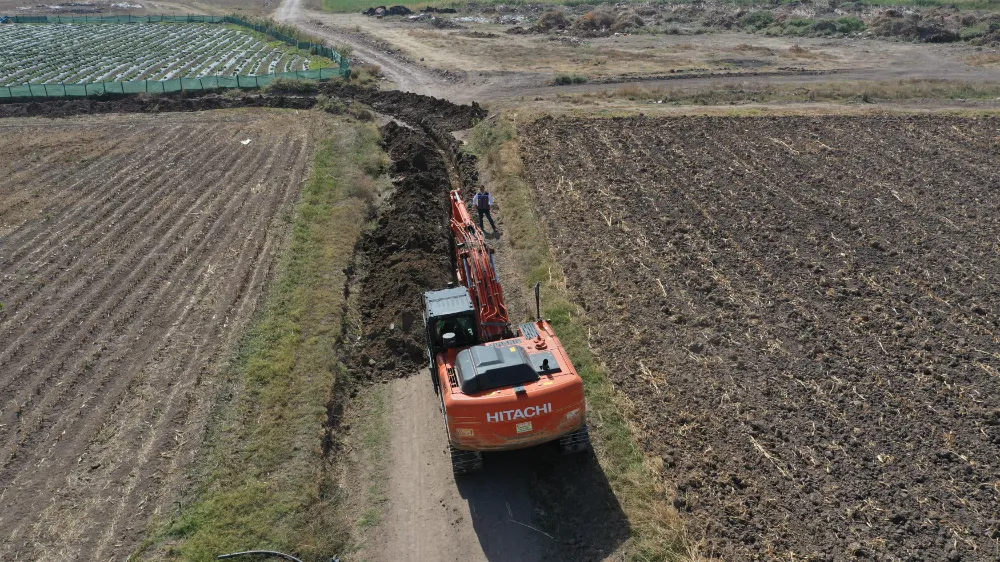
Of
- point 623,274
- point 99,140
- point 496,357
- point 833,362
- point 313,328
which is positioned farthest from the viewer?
point 99,140

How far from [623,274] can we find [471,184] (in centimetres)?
984

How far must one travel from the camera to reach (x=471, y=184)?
2678 centimetres

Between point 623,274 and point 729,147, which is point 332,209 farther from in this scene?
point 729,147

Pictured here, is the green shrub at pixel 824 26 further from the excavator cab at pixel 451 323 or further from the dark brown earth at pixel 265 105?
the excavator cab at pixel 451 323

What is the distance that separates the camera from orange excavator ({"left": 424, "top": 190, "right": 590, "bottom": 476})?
11055mm

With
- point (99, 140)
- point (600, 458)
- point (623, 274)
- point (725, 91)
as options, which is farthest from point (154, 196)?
point (725, 91)

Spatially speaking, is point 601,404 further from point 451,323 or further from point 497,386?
point 451,323

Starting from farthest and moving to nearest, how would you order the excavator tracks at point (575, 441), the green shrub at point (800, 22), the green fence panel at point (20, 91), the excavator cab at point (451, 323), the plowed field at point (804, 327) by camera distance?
the green shrub at point (800, 22) → the green fence panel at point (20, 91) → the excavator cab at point (451, 323) → the excavator tracks at point (575, 441) → the plowed field at point (804, 327)

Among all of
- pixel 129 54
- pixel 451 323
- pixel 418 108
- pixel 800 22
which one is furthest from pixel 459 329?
pixel 800 22

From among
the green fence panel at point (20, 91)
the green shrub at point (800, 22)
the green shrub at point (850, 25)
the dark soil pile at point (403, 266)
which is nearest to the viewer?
the dark soil pile at point (403, 266)

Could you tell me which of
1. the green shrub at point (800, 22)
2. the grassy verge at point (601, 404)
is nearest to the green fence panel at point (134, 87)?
the grassy verge at point (601, 404)

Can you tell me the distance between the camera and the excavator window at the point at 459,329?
13.2 metres

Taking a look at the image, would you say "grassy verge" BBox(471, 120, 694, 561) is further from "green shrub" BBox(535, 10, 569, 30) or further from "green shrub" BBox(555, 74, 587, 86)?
"green shrub" BBox(535, 10, 569, 30)

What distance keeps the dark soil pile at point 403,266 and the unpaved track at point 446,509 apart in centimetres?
253
